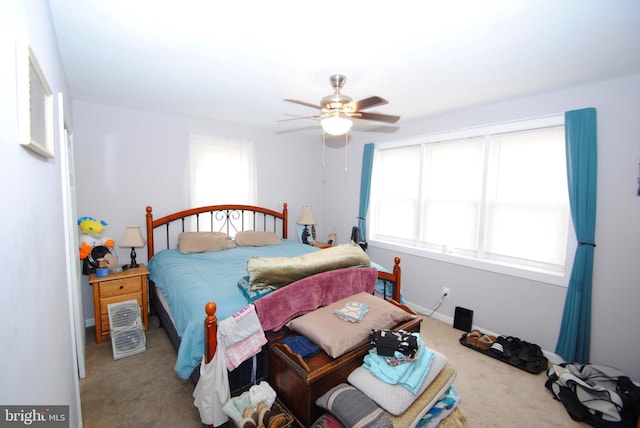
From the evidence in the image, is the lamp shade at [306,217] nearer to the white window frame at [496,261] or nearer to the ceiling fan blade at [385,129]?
the white window frame at [496,261]

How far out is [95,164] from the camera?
3.10 metres

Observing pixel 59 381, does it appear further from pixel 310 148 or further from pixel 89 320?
pixel 310 148

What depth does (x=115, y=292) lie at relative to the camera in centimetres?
284

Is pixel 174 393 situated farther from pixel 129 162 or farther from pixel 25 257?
pixel 129 162

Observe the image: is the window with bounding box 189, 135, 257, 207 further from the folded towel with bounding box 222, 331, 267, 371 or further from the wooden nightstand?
the folded towel with bounding box 222, 331, 267, 371

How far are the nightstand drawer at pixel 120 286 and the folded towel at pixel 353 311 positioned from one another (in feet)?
7.39

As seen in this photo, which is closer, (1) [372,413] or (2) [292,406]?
(1) [372,413]

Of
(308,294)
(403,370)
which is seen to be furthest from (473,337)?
(308,294)

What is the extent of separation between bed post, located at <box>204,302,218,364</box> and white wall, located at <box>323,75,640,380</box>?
2.78 meters

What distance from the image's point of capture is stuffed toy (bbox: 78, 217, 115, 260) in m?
2.84

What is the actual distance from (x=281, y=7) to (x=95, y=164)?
2866 mm

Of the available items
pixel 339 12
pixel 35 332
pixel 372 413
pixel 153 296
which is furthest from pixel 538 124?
pixel 153 296

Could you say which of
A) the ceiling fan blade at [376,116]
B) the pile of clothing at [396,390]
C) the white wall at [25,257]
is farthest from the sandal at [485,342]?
the white wall at [25,257]

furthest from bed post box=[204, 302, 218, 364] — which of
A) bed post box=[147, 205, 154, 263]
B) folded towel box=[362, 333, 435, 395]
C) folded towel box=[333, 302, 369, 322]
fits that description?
bed post box=[147, 205, 154, 263]
